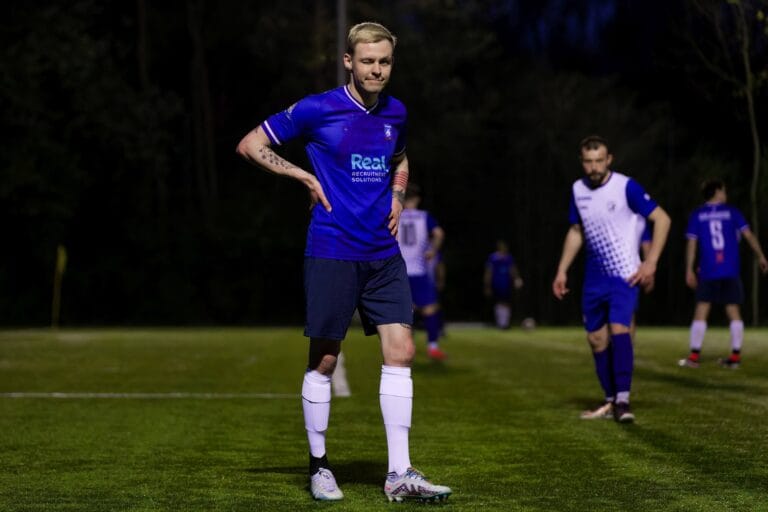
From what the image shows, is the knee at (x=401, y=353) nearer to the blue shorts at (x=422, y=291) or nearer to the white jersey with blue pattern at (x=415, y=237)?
the white jersey with blue pattern at (x=415, y=237)

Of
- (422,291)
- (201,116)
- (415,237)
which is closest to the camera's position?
(415,237)

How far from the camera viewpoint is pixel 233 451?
862cm

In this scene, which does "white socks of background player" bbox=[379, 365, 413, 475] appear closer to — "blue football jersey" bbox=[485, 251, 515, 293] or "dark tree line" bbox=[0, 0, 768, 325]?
"blue football jersey" bbox=[485, 251, 515, 293]

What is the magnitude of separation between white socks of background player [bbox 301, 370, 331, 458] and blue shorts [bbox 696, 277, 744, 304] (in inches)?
417

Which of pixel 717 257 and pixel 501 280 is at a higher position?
pixel 717 257

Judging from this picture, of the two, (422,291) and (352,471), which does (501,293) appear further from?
(352,471)

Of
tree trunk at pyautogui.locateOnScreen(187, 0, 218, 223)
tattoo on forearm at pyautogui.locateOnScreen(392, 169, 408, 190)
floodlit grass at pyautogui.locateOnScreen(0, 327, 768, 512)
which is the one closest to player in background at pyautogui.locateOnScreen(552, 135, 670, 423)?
floodlit grass at pyautogui.locateOnScreen(0, 327, 768, 512)

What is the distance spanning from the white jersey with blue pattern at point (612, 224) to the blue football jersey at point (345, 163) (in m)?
3.88

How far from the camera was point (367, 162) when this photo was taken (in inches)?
260

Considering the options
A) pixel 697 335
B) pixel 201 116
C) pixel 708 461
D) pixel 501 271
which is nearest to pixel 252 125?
pixel 201 116

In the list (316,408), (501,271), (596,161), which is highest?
(596,161)

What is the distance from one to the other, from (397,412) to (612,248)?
405 centimetres

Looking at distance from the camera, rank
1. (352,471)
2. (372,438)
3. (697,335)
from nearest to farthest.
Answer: (352,471)
(372,438)
(697,335)

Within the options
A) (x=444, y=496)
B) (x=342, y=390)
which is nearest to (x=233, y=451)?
(x=444, y=496)
